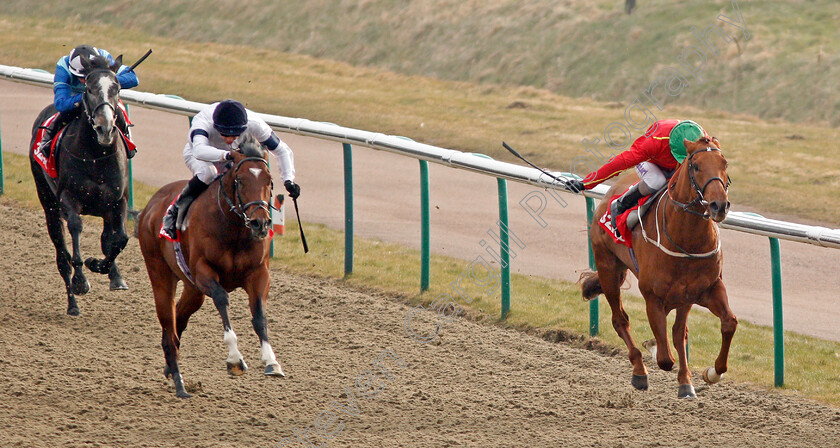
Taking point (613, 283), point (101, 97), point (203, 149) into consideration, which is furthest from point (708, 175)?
point (101, 97)

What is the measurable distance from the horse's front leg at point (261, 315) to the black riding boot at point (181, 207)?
0.57 m

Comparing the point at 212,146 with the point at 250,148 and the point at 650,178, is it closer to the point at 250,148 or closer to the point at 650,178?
the point at 250,148

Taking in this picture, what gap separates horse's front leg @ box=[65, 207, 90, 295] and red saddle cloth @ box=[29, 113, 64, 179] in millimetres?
368

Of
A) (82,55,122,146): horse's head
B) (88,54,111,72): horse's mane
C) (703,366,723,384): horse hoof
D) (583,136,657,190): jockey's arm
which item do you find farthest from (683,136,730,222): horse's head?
(88,54,111,72): horse's mane

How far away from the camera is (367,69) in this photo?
22.3 m

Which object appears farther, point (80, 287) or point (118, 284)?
point (118, 284)

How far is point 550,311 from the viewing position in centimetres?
778

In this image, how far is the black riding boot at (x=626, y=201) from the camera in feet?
19.2

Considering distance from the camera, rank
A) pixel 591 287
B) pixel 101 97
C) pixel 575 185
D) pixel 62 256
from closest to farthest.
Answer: pixel 575 185 → pixel 591 287 → pixel 101 97 → pixel 62 256

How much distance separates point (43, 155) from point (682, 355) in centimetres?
485

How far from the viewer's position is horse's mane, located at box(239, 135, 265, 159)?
17.5ft

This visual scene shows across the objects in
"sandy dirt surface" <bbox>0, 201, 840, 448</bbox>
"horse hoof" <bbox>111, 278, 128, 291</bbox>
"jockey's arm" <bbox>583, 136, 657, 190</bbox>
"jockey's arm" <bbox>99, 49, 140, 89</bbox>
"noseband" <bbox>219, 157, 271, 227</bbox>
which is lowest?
A: "sandy dirt surface" <bbox>0, 201, 840, 448</bbox>

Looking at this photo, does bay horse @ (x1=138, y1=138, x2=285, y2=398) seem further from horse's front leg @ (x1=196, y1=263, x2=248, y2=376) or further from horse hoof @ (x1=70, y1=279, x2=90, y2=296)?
horse hoof @ (x1=70, y1=279, x2=90, y2=296)

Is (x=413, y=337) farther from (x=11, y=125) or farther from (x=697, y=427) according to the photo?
(x=11, y=125)
